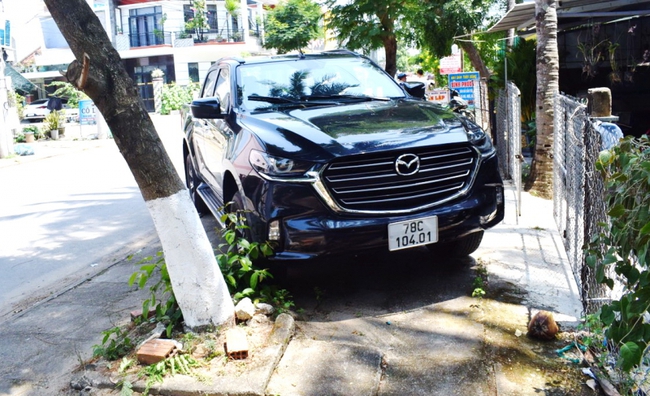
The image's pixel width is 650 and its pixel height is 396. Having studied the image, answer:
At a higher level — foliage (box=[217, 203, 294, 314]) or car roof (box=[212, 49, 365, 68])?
car roof (box=[212, 49, 365, 68])

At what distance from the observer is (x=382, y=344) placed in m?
4.32

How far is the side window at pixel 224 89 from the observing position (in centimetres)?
625

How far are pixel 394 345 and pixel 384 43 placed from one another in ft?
30.7

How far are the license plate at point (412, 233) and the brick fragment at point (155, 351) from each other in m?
1.62

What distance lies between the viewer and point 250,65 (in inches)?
256

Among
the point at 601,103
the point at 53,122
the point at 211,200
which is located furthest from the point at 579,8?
the point at 53,122

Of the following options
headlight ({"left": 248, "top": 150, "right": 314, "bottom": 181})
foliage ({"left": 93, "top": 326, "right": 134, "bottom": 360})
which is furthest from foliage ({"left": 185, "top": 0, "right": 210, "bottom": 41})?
foliage ({"left": 93, "top": 326, "right": 134, "bottom": 360})

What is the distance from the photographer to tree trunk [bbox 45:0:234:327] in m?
4.11

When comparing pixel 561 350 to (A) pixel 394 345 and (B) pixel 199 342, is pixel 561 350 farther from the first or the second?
(B) pixel 199 342

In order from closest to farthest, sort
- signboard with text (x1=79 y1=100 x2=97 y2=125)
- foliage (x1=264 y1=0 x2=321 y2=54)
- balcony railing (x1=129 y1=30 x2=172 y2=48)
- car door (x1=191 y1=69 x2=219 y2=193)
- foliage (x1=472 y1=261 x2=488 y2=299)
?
foliage (x1=472 y1=261 x2=488 y2=299)
car door (x1=191 y1=69 x2=219 y2=193)
signboard with text (x1=79 y1=100 x2=97 y2=125)
foliage (x1=264 y1=0 x2=321 y2=54)
balcony railing (x1=129 y1=30 x2=172 y2=48)

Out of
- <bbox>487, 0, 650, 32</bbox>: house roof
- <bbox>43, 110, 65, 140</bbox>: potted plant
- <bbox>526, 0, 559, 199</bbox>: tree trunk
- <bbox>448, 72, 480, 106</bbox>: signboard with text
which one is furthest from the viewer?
<bbox>43, 110, 65, 140</bbox>: potted plant

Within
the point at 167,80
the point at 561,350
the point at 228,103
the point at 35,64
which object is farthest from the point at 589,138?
the point at 35,64

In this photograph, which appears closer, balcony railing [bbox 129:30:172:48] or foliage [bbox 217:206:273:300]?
foliage [bbox 217:206:273:300]

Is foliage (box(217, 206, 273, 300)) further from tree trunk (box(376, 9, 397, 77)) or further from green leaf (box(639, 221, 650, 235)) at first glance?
tree trunk (box(376, 9, 397, 77))
